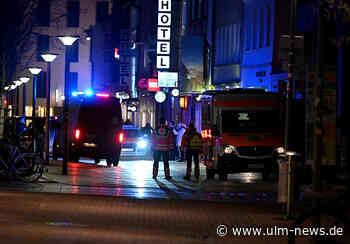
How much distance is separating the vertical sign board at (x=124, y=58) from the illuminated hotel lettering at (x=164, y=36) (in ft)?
110

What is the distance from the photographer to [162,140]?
86.8 ft

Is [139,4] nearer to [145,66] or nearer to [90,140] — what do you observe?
[145,66]

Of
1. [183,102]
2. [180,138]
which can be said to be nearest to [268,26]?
[180,138]

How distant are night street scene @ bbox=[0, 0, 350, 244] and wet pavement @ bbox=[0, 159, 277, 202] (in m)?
0.06

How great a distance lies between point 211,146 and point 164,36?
25.8 meters

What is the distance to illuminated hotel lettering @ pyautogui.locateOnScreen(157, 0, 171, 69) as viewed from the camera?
53094 millimetres

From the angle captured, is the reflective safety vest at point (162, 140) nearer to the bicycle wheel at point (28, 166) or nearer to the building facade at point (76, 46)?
the bicycle wheel at point (28, 166)

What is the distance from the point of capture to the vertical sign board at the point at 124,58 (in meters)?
87.3

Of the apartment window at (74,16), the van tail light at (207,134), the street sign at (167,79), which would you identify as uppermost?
the apartment window at (74,16)

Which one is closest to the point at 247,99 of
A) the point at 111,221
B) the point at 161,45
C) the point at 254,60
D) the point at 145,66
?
the point at 111,221

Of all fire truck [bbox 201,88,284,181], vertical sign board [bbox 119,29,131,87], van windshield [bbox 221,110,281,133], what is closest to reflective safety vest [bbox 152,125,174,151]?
fire truck [bbox 201,88,284,181]

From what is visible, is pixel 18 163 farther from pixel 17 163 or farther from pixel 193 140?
pixel 193 140

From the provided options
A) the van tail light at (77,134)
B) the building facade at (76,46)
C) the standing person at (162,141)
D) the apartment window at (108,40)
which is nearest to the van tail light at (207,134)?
the standing person at (162,141)

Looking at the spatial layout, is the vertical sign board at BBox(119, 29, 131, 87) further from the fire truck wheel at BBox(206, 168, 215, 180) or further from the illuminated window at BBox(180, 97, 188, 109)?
the fire truck wheel at BBox(206, 168, 215, 180)
